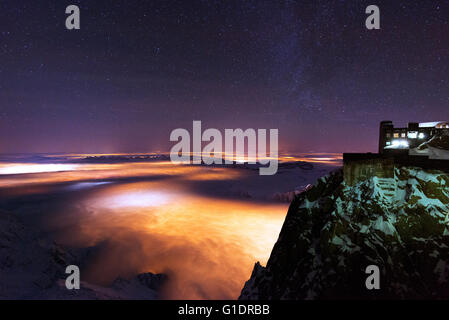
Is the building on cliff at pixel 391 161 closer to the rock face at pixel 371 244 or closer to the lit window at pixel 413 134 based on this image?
the rock face at pixel 371 244

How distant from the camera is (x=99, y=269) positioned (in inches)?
747

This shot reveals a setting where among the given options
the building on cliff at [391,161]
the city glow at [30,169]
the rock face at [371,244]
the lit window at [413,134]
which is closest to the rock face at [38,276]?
the rock face at [371,244]

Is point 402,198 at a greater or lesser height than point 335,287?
greater

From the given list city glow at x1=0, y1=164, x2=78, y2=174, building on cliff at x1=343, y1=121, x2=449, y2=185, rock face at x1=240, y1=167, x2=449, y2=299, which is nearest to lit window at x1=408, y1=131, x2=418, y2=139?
building on cliff at x1=343, y1=121, x2=449, y2=185

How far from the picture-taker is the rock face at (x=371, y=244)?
7602mm

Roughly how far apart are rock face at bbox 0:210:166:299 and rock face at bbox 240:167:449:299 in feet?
30.9

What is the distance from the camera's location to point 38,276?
11469 mm

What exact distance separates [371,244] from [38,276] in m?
Result: 17.0

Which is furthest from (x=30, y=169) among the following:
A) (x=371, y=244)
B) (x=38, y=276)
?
(x=371, y=244)

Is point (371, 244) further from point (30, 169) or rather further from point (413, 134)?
point (30, 169)

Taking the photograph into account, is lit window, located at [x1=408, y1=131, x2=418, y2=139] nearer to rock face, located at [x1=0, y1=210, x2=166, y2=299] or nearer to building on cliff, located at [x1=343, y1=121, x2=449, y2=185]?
building on cliff, located at [x1=343, y1=121, x2=449, y2=185]
